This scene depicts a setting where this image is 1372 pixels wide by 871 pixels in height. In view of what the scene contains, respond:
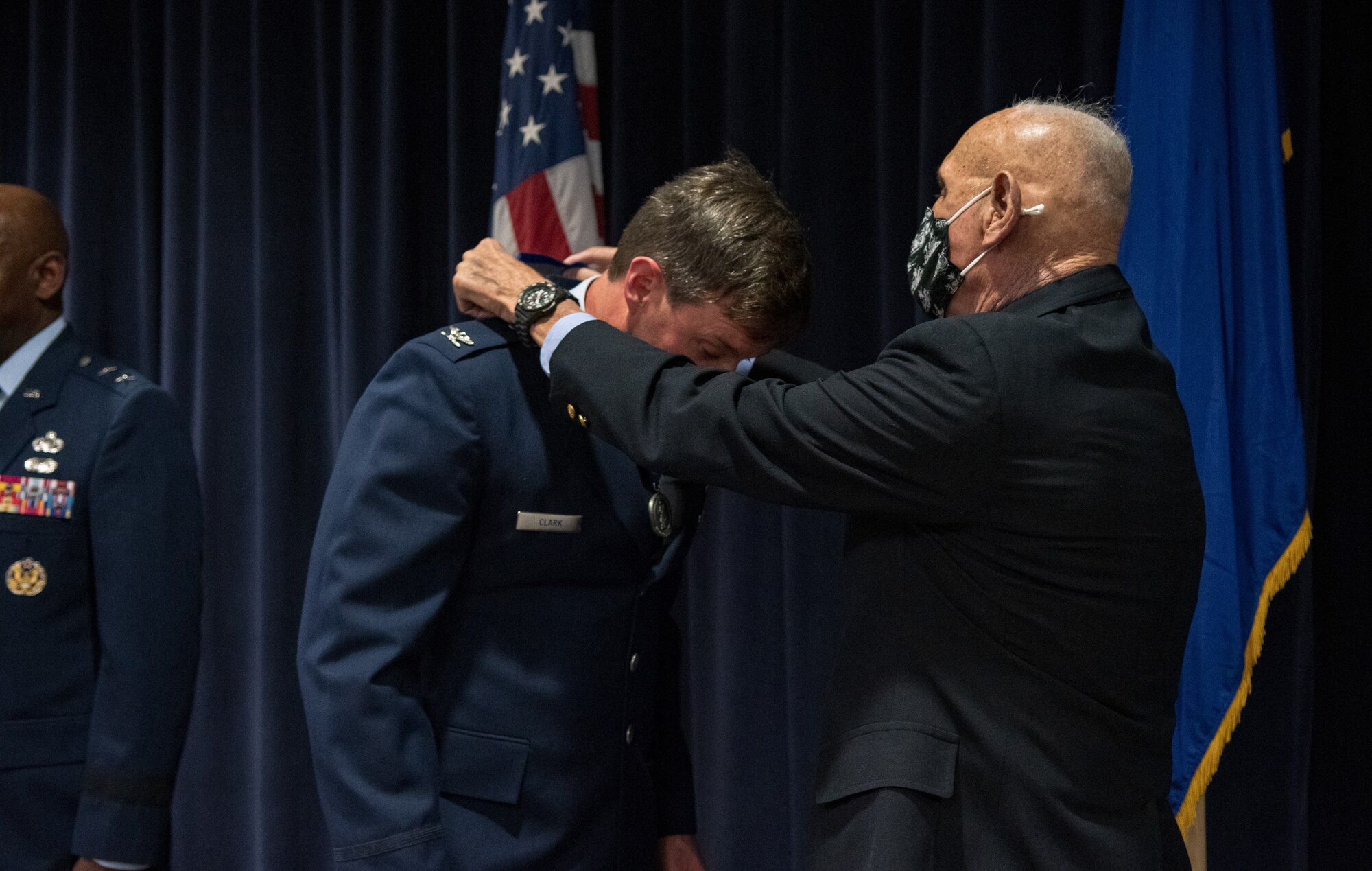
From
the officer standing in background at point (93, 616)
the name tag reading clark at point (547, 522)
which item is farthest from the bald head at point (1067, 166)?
the officer standing in background at point (93, 616)

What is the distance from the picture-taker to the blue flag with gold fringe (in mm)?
2219

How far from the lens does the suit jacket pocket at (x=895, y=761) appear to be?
4.17 ft

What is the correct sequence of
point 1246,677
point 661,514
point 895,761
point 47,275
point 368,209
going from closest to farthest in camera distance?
point 895,761 → point 661,514 → point 47,275 → point 1246,677 → point 368,209

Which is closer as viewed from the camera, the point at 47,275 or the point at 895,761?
the point at 895,761

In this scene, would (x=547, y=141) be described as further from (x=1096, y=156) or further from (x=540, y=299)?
(x=1096, y=156)

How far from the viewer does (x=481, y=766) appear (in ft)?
4.60

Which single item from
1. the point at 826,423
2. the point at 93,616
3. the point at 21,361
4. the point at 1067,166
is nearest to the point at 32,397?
the point at 21,361

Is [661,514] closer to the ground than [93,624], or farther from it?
farther from it

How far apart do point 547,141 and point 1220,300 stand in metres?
1.50

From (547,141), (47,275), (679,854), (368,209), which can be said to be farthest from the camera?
(368,209)

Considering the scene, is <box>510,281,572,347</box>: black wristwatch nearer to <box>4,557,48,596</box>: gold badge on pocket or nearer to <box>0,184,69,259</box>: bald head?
<box>4,557,48,596</box>: gold badge on pocket

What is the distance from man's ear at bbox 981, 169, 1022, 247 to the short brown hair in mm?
252

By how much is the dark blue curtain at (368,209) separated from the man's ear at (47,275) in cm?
118

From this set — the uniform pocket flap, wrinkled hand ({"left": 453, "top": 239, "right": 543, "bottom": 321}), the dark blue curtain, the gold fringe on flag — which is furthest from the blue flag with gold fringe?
the uniform pocket flap
